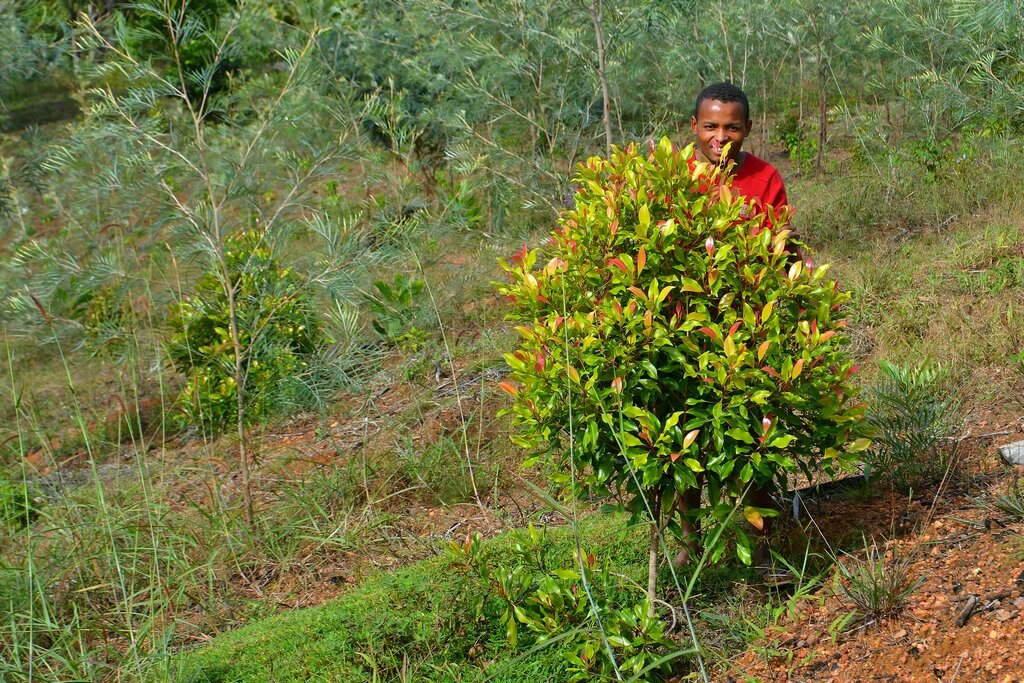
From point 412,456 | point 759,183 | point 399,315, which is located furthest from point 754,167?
point 399,315

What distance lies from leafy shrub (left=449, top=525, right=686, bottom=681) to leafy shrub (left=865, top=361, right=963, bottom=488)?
117cm

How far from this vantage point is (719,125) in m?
3.46

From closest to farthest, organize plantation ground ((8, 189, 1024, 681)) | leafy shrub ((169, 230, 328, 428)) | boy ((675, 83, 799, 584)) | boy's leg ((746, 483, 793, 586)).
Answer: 1. plantation ground ((8, 189, 1024, 681))
2. boy's leg ((746, 483, 793, 586))
3. boy ((675, 83, 799, 584))
4. leafy shrub ((169, 230, 328, 428))

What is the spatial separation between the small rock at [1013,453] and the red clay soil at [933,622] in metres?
0.22

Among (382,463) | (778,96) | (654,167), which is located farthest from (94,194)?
(778,96)

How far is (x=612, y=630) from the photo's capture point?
8.94 feet

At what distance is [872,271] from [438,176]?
521cm

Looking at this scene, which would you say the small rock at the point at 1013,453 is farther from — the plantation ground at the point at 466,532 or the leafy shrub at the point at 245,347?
the leafy shrub at the point at 245,347

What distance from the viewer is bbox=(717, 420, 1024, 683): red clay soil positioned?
99.1 inches

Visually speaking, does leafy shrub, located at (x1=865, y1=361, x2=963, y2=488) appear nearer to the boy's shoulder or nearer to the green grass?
the boy's shoulder

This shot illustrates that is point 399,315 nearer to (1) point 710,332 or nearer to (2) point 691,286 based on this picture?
(2) point 691,286

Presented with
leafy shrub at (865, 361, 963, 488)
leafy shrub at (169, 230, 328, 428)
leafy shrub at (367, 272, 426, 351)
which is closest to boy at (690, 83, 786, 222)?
leafy shrub at (865, 361, 963, 488)

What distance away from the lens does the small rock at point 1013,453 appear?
3.51 metres

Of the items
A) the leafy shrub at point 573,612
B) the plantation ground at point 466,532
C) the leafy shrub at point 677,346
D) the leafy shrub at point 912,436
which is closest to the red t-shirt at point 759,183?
the leafy shrub at point 677,346
